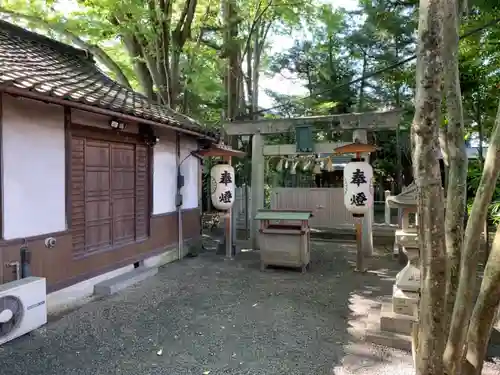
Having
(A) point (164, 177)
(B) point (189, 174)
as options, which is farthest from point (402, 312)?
(B) point (189, 174)

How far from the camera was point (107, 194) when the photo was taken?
7.25m

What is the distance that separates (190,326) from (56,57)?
653 cm

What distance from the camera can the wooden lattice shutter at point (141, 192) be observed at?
8.17 m

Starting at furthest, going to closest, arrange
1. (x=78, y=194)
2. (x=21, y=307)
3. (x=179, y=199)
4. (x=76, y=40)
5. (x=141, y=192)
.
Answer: (x=76, y=40), (x=179, y=199), (x=141, y=192), (x=78, y=194), (x=21, y=307)

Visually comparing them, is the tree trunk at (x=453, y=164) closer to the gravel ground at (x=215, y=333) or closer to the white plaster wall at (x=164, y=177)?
the gravel ground at (x=215, y=333)

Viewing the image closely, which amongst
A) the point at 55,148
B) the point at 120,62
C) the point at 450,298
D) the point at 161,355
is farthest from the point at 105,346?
the point at 120,62

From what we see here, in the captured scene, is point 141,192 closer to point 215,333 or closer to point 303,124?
point 215,333

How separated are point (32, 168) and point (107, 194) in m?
1.81

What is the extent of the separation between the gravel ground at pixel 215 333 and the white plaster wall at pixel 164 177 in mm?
1912

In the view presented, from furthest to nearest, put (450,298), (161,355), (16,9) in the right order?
(16,9) → (161,355) → (450,298)

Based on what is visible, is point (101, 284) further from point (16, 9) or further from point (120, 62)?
point (120, 62)

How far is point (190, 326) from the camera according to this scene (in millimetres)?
5270

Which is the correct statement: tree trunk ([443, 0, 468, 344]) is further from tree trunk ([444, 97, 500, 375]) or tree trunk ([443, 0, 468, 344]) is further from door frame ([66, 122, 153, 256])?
door frame ([66, 122, 153, 256])

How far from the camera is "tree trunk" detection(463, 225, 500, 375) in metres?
2.02
